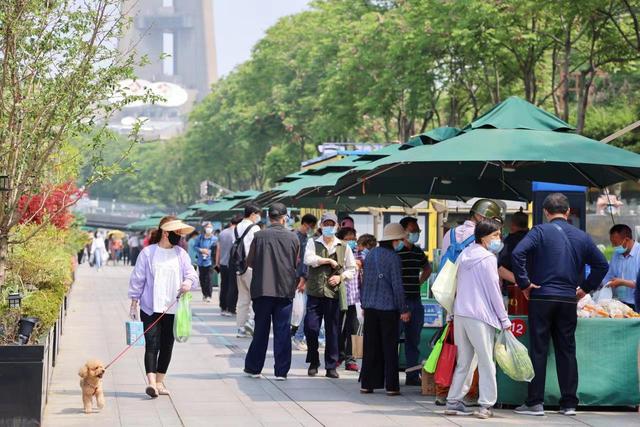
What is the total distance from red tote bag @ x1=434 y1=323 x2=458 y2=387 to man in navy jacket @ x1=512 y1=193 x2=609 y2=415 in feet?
2.28

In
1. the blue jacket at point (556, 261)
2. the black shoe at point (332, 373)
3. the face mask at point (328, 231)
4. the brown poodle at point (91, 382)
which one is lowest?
the black shoe at point (332, 373)

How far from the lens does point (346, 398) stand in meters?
12.8

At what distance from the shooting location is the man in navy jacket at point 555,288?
11.6m

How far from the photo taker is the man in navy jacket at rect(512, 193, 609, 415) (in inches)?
457

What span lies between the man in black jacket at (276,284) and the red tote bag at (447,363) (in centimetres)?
247

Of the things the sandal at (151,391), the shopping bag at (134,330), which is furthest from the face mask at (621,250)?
the shopping bag at (134,330)

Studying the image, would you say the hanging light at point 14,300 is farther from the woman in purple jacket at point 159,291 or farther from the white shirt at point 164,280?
the white shirt at point 164,280

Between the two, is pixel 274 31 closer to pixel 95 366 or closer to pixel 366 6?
pixel 366 6

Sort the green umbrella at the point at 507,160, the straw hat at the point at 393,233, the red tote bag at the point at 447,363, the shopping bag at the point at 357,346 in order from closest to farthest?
the red tote bag at the point at 447,363, the green umbrella at the point at 507,160, the straw hat at the point at 393,233, the shopping bag at the point at 357,346

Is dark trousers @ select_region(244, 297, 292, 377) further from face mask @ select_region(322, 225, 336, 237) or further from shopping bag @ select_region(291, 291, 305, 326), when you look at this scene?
shopping bag @ select_region(291, 291, 305, 326)

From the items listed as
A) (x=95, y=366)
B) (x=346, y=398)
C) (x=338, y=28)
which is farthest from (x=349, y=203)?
(x=338, y=28)

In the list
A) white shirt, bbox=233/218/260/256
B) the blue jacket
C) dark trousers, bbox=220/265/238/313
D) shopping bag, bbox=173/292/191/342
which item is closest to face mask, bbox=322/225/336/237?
shopping bag, bbox=173/292/191/342

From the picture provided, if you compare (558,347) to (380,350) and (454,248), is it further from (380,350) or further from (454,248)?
(380,350)

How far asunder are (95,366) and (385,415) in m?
2.45
